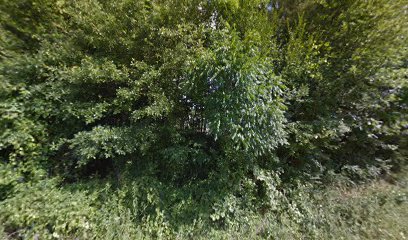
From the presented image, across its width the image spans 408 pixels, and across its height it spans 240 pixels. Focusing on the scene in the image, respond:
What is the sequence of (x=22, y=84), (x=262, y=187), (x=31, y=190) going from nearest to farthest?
1. (x=31, y=190)
2. (x=22, y=84)
3. (x=262, y=187)

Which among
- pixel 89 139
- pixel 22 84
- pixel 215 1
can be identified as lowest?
pixel 89 139

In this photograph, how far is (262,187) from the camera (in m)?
3.36

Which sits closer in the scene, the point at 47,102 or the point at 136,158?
the point at 47,102

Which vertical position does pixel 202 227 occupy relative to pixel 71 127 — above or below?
below

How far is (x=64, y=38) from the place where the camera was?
3.36 meters

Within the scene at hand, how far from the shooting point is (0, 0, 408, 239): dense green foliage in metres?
2.86

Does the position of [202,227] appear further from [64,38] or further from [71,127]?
[64,38]

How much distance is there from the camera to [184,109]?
141 inches

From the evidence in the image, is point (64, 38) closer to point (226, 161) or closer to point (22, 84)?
point (22, 84)

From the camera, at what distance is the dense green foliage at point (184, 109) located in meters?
2.86

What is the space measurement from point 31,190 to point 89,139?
1154 millimetres

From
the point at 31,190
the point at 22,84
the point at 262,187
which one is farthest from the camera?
the point at 262,187

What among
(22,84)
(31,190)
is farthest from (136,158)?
(22,84)

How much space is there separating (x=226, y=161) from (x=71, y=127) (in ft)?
9.52
